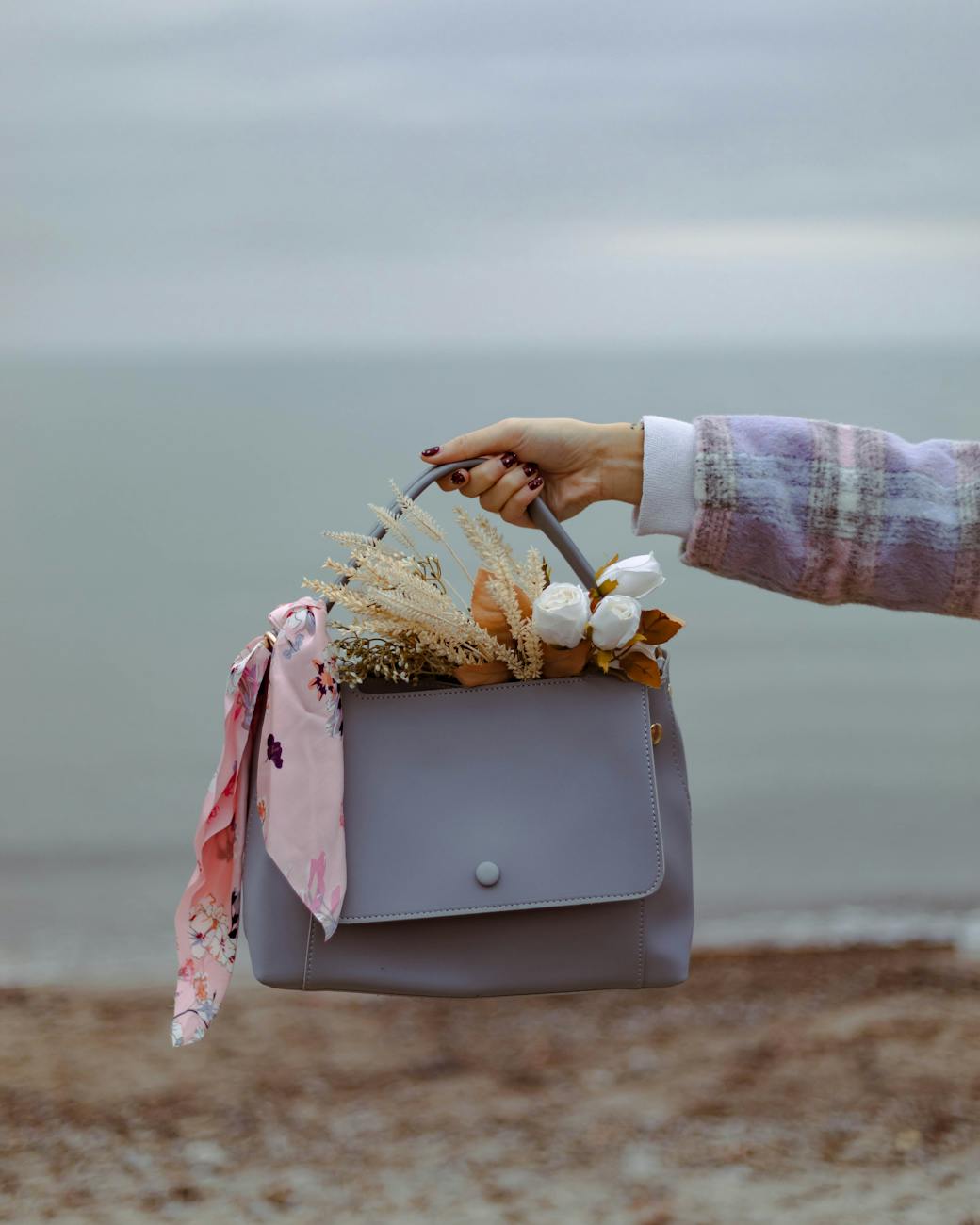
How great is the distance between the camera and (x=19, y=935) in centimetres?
245

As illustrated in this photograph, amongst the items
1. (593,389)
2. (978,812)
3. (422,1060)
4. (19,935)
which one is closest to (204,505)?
(593,389)

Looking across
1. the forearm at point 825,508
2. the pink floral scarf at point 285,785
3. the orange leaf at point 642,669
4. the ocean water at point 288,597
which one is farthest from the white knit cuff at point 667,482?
the ocean water at point 288,597

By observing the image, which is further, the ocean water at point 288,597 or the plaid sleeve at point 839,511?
the ocean water at point 288,597

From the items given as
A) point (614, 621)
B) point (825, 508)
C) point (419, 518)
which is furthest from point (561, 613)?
point (825, 508)

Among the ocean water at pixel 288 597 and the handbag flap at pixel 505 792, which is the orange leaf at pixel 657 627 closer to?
the handbag flap at pixel 505 792

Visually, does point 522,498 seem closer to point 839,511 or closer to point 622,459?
point 622,459

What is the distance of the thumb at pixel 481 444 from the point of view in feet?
3.51

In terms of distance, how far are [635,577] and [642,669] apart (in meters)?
0.08

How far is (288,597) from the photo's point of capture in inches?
92.9

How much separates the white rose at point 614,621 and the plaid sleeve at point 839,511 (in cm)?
9

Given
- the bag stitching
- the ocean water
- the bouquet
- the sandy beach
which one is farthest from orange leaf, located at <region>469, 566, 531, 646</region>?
the sandy beach

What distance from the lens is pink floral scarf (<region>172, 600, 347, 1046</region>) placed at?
3.30 feet

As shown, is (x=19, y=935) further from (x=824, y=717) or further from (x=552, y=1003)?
(x=824, y=717)

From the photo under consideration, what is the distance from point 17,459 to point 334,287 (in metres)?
0.69
